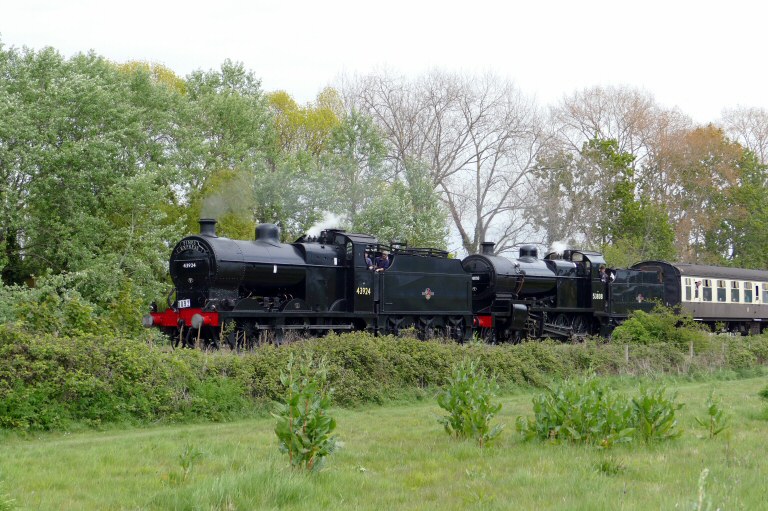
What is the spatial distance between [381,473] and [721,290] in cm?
3239

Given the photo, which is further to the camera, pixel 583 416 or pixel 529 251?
pixel 529 251

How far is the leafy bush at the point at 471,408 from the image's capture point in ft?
33.4

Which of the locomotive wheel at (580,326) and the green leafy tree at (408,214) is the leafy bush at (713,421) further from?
the green leafy tree at (408,214)

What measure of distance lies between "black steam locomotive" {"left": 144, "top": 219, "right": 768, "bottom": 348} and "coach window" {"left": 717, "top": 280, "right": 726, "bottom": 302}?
275 inches

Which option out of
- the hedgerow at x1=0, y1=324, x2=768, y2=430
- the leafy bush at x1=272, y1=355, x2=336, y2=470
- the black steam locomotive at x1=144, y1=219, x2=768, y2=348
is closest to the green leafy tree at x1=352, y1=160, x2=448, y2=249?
the black steam locomotive at x1=144, y1=219, x2=768, y2=348

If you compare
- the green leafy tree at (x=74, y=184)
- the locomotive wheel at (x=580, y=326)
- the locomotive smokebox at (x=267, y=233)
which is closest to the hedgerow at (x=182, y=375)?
the locomotive smokebox at (x=267, y=233)

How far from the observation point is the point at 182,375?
13.5 metres

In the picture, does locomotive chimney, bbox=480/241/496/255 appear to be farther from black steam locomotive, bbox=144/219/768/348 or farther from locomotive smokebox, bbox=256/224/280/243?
locomotive smokebox, bbox=256/224/280/243

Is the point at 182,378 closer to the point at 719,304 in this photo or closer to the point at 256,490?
the point at 256,490

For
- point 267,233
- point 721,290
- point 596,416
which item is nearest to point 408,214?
point 721,290

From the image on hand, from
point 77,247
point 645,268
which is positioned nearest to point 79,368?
point 77,247

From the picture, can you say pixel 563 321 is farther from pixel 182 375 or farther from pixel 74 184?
pixel 182 375

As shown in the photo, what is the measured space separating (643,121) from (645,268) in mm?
26318

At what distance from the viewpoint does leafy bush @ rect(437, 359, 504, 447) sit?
10.2 metres
